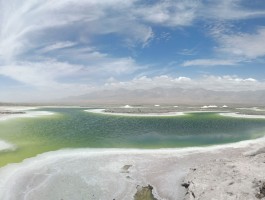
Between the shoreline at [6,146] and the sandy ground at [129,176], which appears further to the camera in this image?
the shoreline at [6,146]

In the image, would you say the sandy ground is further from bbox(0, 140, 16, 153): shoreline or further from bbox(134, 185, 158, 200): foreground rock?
bbox(0, 140, 16, 153): shoreline

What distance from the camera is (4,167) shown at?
79.4 ft

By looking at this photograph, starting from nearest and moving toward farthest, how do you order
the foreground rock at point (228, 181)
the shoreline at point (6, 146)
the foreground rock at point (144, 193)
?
1. the foreground rock at point (228, 181)
2. the foreground rock at point (144, 193)
3. the shoreline at point (6, 146)

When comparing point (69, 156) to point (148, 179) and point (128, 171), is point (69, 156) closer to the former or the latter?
point (128, 171)

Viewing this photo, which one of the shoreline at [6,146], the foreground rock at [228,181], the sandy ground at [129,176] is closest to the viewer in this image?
the foreground rock at [228,181]

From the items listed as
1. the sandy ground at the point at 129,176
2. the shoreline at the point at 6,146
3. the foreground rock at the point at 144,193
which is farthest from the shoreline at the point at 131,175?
the shoreline at the point at 6,146

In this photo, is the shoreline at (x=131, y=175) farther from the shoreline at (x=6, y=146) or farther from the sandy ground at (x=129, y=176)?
the shoreline at (x=6, y=146)

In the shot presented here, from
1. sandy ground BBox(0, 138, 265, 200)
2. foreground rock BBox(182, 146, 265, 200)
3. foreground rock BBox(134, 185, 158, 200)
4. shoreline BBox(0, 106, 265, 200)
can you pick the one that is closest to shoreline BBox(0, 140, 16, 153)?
shoreline BBox(0, 106, 265, 200)

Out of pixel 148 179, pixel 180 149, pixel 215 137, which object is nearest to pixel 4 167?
pixel 148 179

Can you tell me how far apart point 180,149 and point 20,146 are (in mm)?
19186

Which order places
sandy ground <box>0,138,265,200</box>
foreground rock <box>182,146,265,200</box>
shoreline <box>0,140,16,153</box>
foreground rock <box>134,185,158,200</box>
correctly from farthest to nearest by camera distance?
shoreline <box>0,140,16,153</box>, foreground rock <box>134,185,158,200</box>, sandy ground <box>0,138,265,200</box>, foreground rock <box>182,146,265,200</box>

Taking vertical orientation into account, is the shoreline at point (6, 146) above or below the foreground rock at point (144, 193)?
above

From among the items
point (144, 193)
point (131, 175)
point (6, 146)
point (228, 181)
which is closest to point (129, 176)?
point (131, 175)

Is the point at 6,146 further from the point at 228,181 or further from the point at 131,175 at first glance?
the point at 228,181
